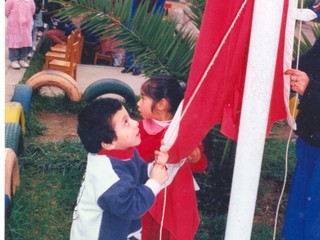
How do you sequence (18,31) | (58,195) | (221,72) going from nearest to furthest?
(221,72) < (58,195) < (18,31)

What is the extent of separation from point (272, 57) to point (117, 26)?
195 cm

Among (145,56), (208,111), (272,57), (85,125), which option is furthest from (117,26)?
(272,57)

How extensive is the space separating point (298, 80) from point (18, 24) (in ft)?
20.9

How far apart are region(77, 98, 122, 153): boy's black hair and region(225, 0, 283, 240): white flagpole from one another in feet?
2.09

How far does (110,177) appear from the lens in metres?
2.29

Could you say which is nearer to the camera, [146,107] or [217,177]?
[146,107]

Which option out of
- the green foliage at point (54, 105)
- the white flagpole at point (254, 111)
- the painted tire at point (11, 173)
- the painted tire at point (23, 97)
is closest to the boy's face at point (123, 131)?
the white flagpole at point (254, 111)

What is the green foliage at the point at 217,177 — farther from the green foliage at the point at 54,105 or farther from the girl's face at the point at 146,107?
the green foliage at the point at 54,105

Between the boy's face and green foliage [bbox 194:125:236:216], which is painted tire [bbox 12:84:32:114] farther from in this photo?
the boy's face

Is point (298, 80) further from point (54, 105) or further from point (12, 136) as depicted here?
point (54, 105)

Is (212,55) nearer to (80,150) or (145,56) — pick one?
(145,56)

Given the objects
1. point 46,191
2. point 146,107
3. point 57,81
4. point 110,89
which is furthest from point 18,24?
point 146,107

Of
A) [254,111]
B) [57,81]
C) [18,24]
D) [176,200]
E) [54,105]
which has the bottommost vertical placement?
[54,105]

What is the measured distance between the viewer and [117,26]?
12.0 feet
